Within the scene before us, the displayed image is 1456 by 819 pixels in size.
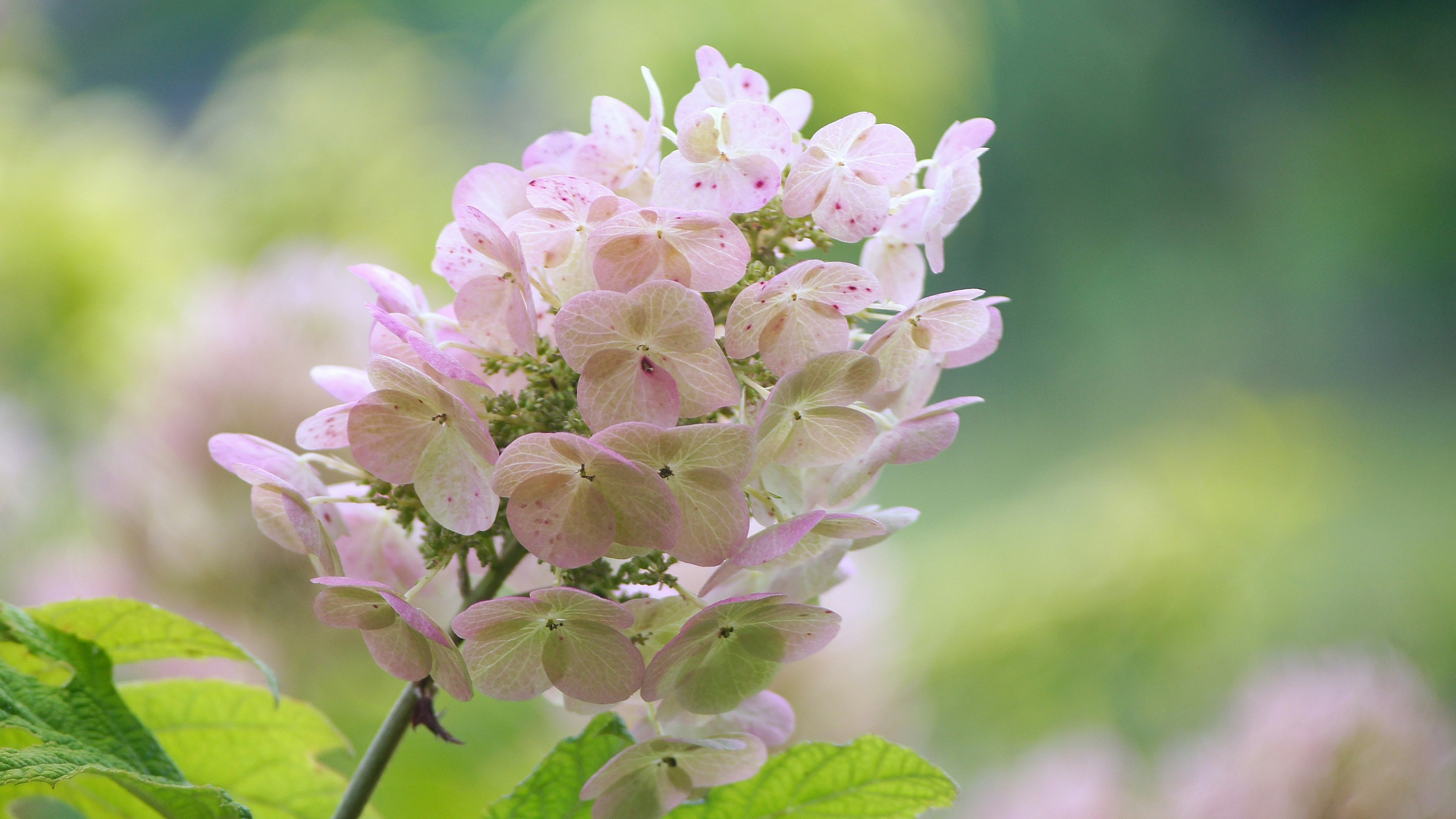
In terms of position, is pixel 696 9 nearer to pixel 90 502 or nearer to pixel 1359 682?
pixel 90 502

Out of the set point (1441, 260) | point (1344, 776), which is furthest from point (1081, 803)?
point (1441, 260)

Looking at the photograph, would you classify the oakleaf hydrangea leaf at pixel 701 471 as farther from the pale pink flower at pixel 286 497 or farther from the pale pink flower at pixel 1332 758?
the pale pink flower at pixel 1332 758

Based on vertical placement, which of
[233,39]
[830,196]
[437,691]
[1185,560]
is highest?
[233,39]

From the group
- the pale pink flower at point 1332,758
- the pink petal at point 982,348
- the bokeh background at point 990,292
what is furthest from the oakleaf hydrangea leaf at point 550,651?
the pale pink flower at point 1332,758

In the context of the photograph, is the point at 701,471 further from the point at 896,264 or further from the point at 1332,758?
the point at 1332,758

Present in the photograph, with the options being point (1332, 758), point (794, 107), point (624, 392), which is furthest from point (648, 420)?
point (1332, 758)

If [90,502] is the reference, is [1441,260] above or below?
above

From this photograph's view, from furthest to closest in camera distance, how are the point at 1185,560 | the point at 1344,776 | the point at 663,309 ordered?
the point at 1185,560
the point at 1344,776
the point at 663,309
